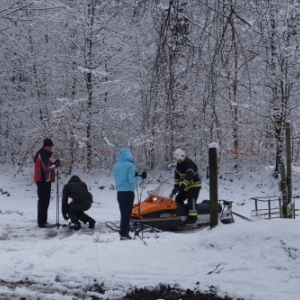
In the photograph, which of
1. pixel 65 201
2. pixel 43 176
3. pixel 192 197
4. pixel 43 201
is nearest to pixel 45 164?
pixel 43 176

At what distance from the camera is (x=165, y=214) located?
1123 centimetres

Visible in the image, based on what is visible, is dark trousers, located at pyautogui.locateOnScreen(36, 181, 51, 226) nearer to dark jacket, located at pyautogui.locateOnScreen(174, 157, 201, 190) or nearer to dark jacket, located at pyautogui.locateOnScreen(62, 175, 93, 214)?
dark jacket, located at pyautogui.locateOnScreen(62, 175, 93, 214)

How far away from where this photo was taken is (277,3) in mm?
6621

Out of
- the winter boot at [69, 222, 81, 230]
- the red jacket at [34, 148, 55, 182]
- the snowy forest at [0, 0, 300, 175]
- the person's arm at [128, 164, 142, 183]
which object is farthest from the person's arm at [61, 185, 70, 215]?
the snowy forest at [0, 0, 300, 175]

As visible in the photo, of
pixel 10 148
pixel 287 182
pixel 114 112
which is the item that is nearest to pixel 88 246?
pixel 287 182

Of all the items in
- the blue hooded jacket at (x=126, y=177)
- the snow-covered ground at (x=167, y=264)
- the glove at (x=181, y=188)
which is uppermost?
the blue hooded jacket at (x=126, y=177)

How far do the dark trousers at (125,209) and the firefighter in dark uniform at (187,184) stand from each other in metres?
1.74

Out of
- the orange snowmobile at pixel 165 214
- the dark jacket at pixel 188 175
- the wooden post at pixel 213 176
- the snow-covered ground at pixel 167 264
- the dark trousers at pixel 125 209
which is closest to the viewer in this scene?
the snow-covered ground at pixel 167 264

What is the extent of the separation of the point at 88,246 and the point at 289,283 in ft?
11.2

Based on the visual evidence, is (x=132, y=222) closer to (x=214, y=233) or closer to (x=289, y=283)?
(x=214, y=233)

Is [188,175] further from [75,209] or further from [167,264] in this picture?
[167,264]

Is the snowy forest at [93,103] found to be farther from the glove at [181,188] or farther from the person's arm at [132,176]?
the person's arm at [132,176]

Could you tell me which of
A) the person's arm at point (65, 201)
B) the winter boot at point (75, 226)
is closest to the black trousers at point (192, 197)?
the winter boot at point (75, 226)

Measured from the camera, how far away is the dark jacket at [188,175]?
1135cm
